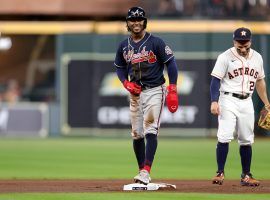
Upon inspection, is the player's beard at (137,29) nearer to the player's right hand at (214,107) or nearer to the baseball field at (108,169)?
the player's right hand at (214,107)

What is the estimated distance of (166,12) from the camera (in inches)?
955

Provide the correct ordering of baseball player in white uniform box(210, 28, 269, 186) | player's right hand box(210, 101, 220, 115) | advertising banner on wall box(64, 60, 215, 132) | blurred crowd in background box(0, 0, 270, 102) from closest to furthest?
player's right hand box(210, 101, 220, 115), baseball player in white uniform box(210, 28, 269, 186), advertising banner on wall box(64, 60, 215, 132), blurred crowd in background box(0, 0, 270, 102)

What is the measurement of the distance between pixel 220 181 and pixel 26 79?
50.7 ft

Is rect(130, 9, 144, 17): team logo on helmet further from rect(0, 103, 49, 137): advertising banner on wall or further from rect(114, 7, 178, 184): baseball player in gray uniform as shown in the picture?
rect(0, 103, 49, 137): advertising banner on wall

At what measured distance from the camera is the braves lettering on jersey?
10484 mm

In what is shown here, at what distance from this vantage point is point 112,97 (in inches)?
950

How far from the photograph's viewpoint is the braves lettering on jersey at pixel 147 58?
34.4 ft

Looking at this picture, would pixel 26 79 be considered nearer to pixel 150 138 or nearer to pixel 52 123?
pixel 52 123

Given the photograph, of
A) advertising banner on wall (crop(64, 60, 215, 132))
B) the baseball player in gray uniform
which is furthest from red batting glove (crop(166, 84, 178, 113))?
advertising banner on wall (crop(64, 60, 215, 132))

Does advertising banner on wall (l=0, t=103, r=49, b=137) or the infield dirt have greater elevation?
the infield dirt

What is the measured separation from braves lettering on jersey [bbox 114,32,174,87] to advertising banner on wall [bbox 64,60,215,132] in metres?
13.1

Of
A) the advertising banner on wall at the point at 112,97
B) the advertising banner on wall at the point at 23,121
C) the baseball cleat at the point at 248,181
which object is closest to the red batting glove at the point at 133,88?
the baseball cleat at the point at 248,181

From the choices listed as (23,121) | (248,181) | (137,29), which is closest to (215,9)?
(23,121)

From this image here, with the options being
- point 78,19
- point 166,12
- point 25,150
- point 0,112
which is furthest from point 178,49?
point 25,150
